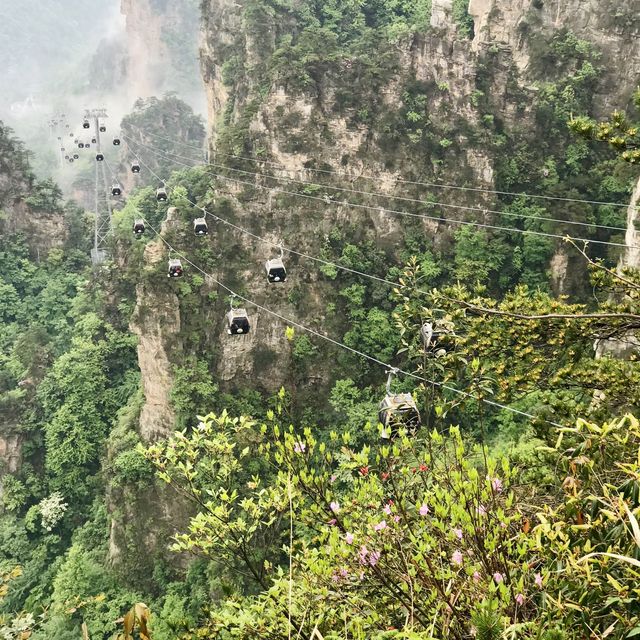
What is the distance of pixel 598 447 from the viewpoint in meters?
3.52

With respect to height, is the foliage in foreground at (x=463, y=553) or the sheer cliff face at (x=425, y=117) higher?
the sheer cliff face at (x=425, y=117)

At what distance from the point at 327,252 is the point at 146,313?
6.95 meters

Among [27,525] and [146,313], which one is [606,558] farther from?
[27,525]

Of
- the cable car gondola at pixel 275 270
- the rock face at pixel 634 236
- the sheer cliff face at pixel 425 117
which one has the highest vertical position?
the sheer cliff face at pixel 425 117

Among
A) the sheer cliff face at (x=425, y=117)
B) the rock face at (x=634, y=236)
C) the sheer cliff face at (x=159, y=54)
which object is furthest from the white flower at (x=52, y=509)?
the sheer cliff face at (x=159, y=54)

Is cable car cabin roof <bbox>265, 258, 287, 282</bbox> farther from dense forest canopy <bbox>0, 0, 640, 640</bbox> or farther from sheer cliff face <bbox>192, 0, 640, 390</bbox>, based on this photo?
sheer cliff face <bbox>192, 0, 640, 390</bbox>

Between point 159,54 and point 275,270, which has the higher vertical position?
point 159,54

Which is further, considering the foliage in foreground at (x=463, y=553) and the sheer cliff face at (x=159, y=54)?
the sheer cliff face at (x=159, y=54)

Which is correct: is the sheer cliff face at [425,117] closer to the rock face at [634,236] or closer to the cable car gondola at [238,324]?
the rock face at [634,236]

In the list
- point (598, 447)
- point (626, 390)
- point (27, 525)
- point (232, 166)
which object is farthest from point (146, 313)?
point (598, 447)

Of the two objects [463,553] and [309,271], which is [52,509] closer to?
[309,271]

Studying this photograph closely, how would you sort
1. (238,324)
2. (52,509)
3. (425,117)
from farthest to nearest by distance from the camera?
1. (52,509)
2. (425,117)
3. (238,324)

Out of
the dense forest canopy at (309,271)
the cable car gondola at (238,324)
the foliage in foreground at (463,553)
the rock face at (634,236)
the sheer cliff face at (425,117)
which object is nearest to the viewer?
the foliage in foreground at (463,553)

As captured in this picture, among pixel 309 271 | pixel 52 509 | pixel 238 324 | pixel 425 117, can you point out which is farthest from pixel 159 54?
pixel 238 324
